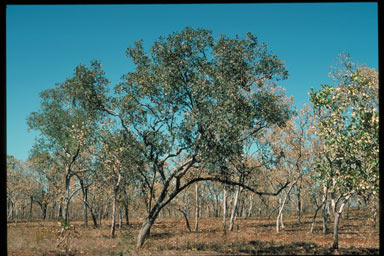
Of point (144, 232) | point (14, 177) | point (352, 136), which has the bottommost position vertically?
point (14, 177)

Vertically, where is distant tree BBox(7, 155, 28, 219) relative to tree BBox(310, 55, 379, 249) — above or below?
below

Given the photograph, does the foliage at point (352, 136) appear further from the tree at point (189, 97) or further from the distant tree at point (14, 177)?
the distant tree at point (14, 177)

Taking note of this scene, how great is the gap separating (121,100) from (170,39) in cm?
515

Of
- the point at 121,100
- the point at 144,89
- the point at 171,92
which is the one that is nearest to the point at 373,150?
the point at 171,92

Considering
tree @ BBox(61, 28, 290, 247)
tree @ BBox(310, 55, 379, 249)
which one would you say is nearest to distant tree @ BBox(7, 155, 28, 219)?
tree @ BBox(61, 28, 290, 247)

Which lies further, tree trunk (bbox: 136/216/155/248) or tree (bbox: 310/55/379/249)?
tree trunk (bbox: 136/216/155/248)

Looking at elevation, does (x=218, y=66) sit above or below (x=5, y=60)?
above

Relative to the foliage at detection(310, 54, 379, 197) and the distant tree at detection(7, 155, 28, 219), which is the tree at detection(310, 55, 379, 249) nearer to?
the foliage at detection(310, 54, 379, 197)

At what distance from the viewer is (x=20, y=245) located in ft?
66.2

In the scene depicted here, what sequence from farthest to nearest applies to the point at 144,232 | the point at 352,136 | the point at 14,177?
the point at 14,177
the point at 144,232
the point at 352,136

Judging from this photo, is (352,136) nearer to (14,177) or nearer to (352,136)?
(352,136)

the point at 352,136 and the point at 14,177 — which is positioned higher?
the point at 352,136

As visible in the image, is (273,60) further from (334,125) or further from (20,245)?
(20,245)

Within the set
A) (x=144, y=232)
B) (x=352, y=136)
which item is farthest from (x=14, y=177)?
(x=352, y=136)
